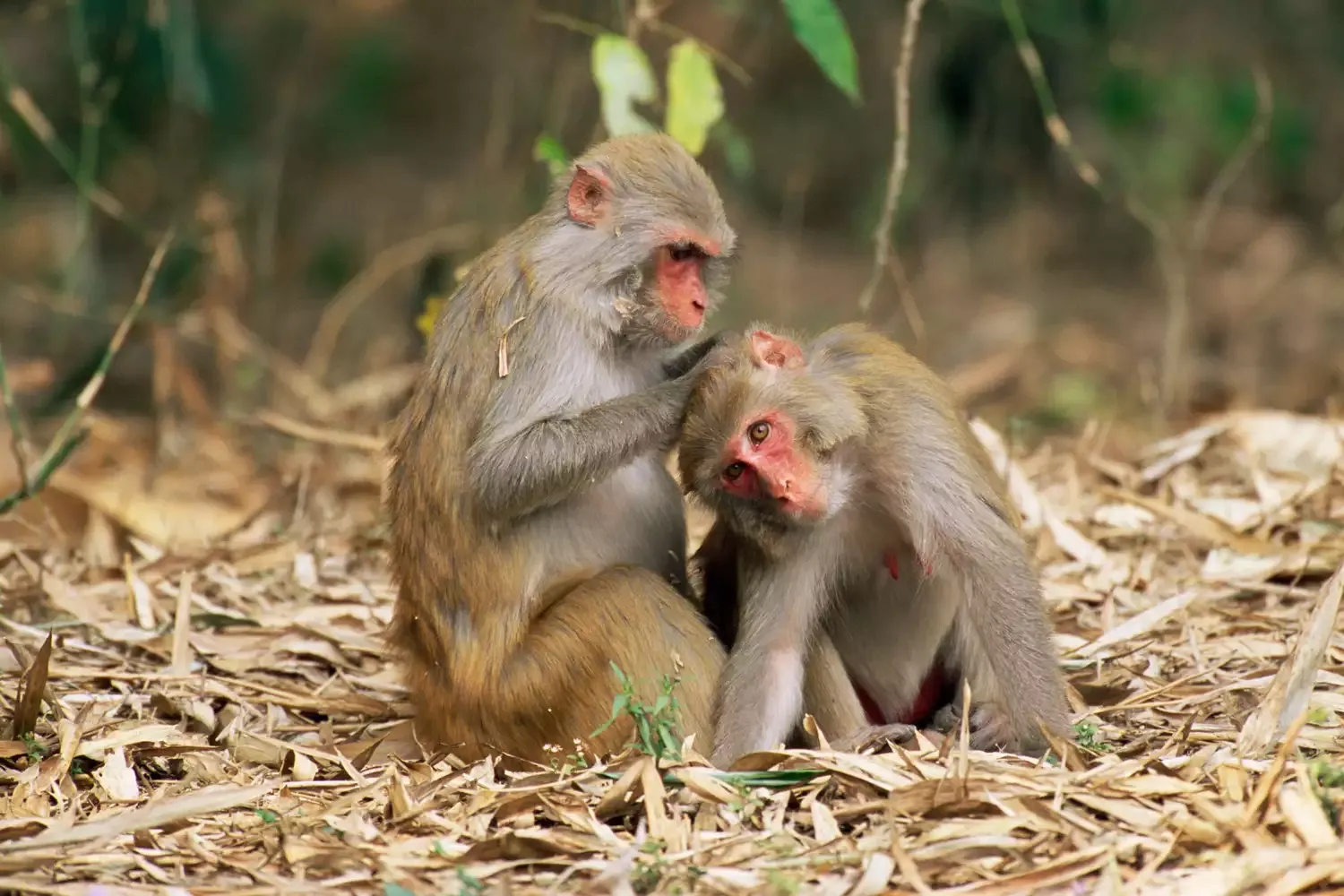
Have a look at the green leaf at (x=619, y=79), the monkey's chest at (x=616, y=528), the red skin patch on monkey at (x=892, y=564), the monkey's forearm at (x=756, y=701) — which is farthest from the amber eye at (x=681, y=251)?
the green leaf at (x=619, y=79)

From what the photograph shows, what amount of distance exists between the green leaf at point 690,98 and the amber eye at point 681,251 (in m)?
1.21

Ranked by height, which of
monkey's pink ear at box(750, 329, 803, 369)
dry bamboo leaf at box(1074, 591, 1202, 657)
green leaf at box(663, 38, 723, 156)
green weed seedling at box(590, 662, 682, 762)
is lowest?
green weed seedling at box(590, 662, 682, 762)

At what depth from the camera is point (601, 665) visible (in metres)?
4.51

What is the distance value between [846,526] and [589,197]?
3.98 feet

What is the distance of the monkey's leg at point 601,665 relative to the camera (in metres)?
4.51

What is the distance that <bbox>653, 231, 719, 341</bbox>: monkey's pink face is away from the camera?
4.89 metres

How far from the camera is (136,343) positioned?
11.1m

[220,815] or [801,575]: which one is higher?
[801,575]

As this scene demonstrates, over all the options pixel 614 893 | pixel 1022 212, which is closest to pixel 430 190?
pixel 1022 212

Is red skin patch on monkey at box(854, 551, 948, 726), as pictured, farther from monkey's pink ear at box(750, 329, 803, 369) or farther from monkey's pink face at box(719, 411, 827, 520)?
monkey's pink ear at box(750, 329, 803, 369)

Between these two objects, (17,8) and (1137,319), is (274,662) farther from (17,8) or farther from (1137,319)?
(1137,319)

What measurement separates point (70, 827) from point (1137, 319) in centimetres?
921

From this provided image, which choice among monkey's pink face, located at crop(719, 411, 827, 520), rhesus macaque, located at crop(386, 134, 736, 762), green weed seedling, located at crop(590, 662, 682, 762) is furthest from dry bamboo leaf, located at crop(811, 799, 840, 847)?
monkey's pink face, located at crop(719, 411, 827, 520)

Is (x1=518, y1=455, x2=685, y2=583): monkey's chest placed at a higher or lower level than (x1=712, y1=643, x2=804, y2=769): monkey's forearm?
higher
